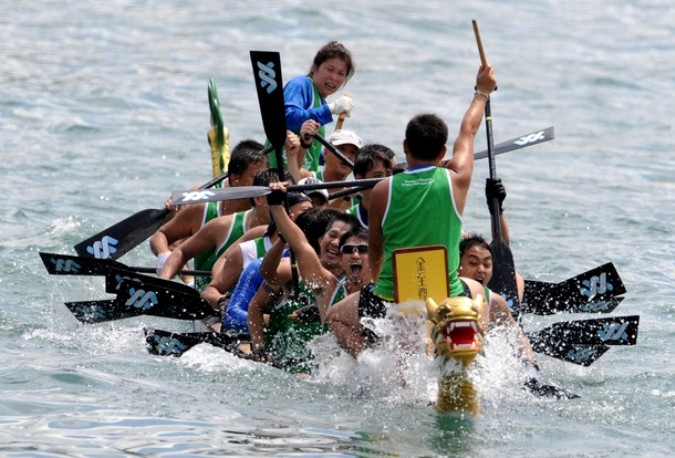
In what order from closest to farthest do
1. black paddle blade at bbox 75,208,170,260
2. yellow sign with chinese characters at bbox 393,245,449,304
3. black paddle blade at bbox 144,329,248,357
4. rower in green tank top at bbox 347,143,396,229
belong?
yellow sign with chinese characters at bbox 393,245,449,304
black paddle blade at bbox 144,329,248,357
rower in green tank top at bbox 347,143,396,229
black paddle blade at bbox 75,208,170,260

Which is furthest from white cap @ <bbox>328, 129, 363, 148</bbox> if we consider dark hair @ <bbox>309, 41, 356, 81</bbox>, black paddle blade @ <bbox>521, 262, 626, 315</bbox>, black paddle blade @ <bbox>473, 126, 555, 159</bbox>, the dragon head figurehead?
the dragon head figurehead

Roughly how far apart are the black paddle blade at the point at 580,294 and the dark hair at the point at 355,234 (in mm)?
1520

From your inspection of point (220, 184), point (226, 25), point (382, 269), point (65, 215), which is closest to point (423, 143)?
point (382, 269)

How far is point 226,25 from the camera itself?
66.8 feet

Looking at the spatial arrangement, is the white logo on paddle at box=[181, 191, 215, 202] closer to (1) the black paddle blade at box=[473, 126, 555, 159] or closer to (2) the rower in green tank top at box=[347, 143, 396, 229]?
(2) the rower in green tank top at box=[347, 143, 396, 229]

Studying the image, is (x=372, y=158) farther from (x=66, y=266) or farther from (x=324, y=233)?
(x=66, y=266)

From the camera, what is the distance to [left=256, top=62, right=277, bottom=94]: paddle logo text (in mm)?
6938

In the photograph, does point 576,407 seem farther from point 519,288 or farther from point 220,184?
point 220,184

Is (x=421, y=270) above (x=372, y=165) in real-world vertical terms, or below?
below

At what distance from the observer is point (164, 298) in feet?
25.9

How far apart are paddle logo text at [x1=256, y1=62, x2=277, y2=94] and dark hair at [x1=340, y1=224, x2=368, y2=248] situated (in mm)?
835

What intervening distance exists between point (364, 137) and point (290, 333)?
26.3ft

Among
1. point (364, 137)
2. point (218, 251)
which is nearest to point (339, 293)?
point (218, 251)

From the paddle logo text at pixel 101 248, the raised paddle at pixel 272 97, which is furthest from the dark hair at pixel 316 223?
the paddle logo text at pixel 101 248
